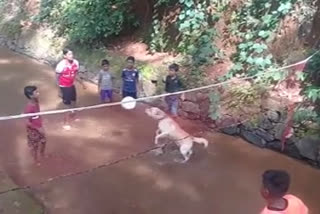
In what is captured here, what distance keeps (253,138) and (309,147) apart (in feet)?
2.71

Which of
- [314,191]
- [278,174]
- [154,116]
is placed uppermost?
[278,174]

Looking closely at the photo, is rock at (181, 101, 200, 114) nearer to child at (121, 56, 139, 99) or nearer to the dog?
child at (121, 56, 139, 99)

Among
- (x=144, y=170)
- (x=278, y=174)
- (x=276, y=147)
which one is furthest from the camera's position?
(x=276, y=147)

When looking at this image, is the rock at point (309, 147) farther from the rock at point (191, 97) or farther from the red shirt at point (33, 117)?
the red shirt at point (33, 117)

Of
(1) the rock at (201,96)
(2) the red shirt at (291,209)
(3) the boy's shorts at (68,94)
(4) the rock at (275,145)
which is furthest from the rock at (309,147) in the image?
(2) the red shirt at (291,209)

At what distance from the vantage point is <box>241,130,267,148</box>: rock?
292 inches

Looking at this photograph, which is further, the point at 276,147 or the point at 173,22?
the point at 173,22

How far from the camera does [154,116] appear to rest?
7699 millimetres

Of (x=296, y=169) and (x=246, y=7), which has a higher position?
(x=246, y=7)

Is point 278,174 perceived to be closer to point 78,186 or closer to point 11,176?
point 78,186

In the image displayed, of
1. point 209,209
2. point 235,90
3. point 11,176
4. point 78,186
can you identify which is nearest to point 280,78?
point 235,90

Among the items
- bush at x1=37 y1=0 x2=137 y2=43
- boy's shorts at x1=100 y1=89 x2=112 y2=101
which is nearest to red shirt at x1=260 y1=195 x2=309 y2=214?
boy's shorts at x1=100 y1=89 x2=112 y2=101

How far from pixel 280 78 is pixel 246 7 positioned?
167 centimetres

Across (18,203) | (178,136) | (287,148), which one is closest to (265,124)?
(287,148)
